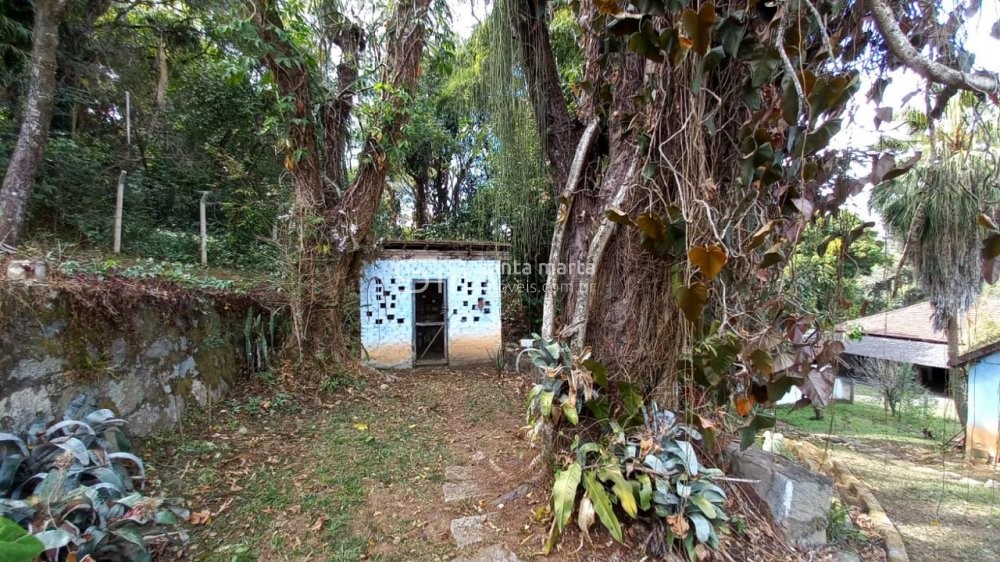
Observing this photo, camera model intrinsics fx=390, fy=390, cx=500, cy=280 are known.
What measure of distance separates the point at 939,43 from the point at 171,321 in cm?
430

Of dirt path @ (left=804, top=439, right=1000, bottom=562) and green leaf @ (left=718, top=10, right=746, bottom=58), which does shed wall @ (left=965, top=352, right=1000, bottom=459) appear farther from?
green leaf @ (left=718, top=10, right=746, bottom=58)

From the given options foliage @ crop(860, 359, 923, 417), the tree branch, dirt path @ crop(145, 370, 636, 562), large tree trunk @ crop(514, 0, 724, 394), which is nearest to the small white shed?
dirt path @ crop(145, 370, 636, 562)

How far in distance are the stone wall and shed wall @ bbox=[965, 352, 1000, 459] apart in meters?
10.8

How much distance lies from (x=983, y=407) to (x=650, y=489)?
29.8 feet

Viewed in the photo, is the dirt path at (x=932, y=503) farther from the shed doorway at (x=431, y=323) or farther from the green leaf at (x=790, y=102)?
the shed doorway at (x=431, y=323)

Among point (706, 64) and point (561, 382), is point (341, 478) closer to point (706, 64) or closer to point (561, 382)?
point (561, 382)

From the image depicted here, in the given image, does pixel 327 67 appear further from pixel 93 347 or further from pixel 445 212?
pixel 445 212

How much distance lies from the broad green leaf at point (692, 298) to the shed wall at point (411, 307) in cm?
441

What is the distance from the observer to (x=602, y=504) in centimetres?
159

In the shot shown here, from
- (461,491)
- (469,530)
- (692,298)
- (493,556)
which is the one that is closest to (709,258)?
(692,298)

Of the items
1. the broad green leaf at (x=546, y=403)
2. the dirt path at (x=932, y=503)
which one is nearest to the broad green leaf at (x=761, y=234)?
the broad green leaf at (x=546, y=403)

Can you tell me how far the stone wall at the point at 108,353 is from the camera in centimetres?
189

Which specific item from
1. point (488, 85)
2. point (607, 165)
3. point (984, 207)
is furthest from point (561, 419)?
point (488, 85)

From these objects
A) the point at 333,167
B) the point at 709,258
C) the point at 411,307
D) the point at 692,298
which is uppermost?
the point at 333,167
